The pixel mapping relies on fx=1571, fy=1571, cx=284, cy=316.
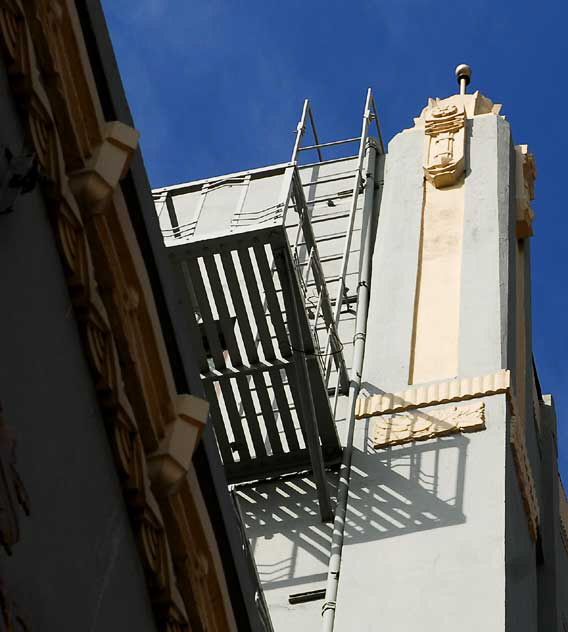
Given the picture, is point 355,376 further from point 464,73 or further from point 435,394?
point 464,73

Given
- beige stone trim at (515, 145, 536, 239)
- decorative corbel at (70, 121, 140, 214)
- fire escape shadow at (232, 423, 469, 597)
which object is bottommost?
fire escape shadow at (232, 423, 469, 597)

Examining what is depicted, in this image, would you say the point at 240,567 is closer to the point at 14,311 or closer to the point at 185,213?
the point at 14,311

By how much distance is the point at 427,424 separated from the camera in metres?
17.4

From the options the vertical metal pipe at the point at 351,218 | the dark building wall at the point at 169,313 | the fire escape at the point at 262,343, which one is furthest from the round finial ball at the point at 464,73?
the dark building wall at the point at 169,313

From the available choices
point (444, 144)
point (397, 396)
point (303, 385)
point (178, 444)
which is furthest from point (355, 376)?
point (178, 444)

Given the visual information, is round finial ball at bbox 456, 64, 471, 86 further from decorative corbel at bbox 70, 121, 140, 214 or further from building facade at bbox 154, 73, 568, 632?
decorative corbel at bbox 70, 121, 140, 214

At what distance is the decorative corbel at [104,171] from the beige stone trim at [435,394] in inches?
362

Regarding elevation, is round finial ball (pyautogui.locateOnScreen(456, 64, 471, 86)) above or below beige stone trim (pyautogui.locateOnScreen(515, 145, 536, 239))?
above

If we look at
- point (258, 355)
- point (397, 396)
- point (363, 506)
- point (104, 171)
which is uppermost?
point (104, 171)

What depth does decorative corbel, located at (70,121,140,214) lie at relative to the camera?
27.9 ft

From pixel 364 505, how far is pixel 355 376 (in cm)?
229

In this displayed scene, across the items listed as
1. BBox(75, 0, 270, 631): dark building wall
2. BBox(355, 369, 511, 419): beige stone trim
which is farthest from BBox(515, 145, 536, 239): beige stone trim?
BBox(75, 0, 270, 631): dark building wall

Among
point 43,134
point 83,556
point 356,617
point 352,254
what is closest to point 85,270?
point 43,134

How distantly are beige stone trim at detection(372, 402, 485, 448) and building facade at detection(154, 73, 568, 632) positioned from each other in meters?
0.02
